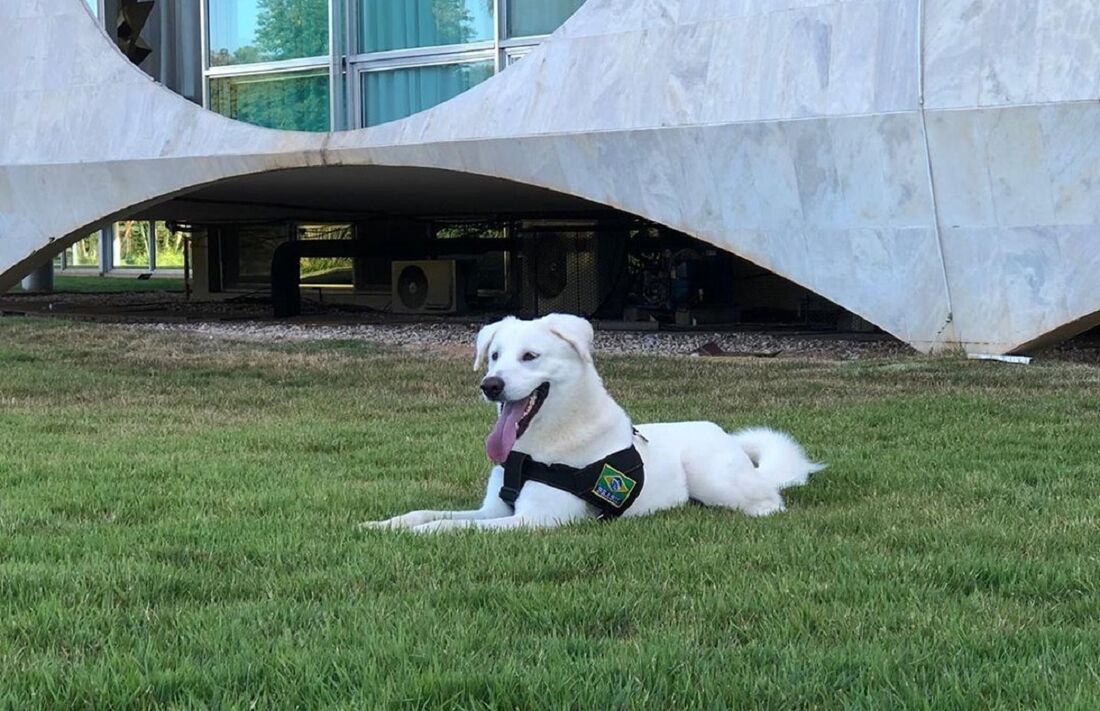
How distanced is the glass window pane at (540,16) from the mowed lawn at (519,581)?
33.1 ft

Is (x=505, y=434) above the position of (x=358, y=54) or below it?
below

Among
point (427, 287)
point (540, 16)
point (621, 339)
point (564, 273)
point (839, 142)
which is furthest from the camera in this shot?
point (427, 287)

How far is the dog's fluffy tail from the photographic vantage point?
18.8 feet

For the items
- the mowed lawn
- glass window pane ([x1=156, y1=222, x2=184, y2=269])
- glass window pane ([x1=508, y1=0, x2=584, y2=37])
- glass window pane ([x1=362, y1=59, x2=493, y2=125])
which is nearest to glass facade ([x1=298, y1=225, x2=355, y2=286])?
glass window pane ([x1=362, y1=59, x2=493, y2=125])

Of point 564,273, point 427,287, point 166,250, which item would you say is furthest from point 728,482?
point 166,250

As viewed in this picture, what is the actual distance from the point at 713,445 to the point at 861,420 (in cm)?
327

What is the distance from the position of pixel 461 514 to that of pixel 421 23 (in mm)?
13839

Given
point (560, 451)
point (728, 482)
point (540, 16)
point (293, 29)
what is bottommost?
point (728, 482)

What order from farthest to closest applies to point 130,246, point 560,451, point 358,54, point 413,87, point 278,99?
point 130,246 < point 278,99 < point 358,54 < point 413,87 < point 560,451

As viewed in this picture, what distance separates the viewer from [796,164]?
1370 cm

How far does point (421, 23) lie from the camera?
17625mm

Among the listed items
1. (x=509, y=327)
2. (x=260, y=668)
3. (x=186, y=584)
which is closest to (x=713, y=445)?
(x=509, y=327)

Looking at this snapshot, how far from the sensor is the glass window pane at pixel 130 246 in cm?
5446

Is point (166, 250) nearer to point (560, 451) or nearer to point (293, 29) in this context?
point (293, 29)
